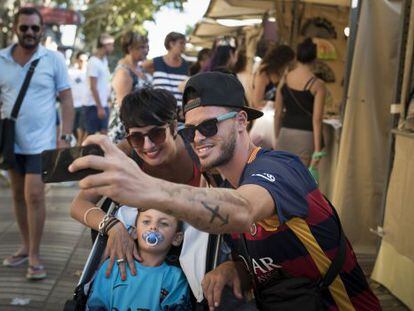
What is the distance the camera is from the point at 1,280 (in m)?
4.64

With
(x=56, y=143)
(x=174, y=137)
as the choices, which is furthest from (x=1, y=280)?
(x=174, y=137)

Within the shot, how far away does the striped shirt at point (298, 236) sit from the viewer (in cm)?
202

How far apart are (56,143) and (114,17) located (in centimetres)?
2734

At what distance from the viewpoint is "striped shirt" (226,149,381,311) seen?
79.4 inches

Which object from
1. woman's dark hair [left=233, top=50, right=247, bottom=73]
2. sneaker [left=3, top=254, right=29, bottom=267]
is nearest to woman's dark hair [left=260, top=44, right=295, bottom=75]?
woman's dark hair [left=233, top=50, right=247, bottom=73]

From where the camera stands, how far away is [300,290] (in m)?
2.20

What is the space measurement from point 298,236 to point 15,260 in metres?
3.56

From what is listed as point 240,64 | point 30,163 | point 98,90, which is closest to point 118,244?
point 30,163

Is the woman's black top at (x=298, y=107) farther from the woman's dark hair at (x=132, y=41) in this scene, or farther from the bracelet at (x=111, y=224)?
the bracelet at (x=111, y=224)

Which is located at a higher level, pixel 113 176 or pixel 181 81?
pixel 113 176

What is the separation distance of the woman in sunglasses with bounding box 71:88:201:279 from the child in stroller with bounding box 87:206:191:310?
70 mm

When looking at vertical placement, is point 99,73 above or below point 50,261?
above

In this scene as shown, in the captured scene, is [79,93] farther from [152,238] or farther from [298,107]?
[152,238]

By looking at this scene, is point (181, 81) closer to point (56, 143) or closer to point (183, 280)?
point (56, 143)
